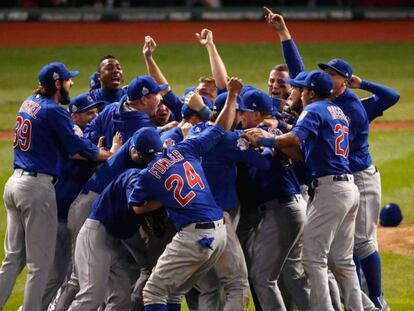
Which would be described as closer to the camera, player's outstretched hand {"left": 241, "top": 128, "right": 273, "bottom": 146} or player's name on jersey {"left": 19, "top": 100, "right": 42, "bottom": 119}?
player's outstretched hand {"left": 241, "top": 128, "right": 273, "bottom": 146}

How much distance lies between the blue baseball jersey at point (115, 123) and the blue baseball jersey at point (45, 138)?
324mm

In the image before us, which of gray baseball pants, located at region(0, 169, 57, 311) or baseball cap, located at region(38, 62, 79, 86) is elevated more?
baseball cap, located at region(38, 62, 79, 86)

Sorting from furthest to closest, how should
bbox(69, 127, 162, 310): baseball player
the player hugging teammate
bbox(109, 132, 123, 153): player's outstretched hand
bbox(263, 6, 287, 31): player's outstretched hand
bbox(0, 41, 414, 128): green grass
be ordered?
bbox(0, 41, 414, 128): green grass, bbox(263, 6, 287, 31): player's outstretched hand, bbox(109, 132, 123, 153): player's outstretched hand, bbox(69, 127, 162, 310): baseball player, the player hugging teammate

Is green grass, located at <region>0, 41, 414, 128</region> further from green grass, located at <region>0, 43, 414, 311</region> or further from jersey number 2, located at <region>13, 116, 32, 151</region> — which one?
jersey number 2, located at <region>13, 116, 32, 151</region>

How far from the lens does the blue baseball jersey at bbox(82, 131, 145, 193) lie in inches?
293

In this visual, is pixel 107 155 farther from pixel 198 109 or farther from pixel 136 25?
pixel 136 25

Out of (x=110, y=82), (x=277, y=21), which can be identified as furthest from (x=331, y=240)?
(x=110, y=82)

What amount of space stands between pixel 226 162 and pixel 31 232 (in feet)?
4.77

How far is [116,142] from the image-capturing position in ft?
26.0

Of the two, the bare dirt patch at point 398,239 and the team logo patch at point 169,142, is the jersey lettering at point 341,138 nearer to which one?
the team logo patch at point 169,142

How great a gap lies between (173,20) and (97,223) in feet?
57.4

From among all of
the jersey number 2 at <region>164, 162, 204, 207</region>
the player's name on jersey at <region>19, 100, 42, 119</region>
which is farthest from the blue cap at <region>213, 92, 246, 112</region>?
the player's name on jersey at <region>19, 100, 42, 119</region>

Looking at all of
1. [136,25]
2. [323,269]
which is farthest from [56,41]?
[323,269]

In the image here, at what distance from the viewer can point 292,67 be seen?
28.4ft
